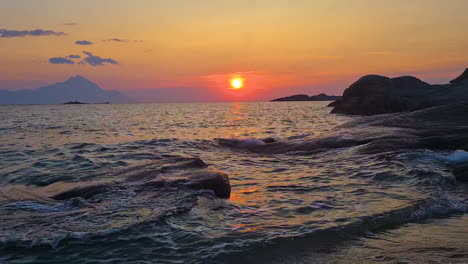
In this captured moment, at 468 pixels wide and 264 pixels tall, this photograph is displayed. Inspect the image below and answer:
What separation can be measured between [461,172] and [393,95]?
40442 mm

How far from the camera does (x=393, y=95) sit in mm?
46062

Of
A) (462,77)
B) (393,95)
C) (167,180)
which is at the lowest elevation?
(167,180)

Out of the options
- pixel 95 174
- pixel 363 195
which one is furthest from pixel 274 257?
pixel 95 174

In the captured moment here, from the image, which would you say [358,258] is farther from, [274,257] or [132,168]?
[132,168]

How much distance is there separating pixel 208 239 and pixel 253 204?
212 cm

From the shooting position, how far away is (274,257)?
4.64 meters

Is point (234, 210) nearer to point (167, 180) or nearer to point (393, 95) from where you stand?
point (167, 180)

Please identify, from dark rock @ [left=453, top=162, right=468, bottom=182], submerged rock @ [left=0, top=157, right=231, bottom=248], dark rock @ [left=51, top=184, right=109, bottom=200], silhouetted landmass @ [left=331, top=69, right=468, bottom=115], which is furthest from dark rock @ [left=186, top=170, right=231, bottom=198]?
silhouetted landmass @ [left=331, top=69, right=468, bottom=115]

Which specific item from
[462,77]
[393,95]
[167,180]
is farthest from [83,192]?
[462,77]

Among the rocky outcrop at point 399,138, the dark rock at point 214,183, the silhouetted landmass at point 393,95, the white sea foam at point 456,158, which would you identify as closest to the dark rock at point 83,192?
the dark rock at point 214,183

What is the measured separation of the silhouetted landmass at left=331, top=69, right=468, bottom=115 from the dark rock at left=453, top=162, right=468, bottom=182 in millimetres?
36760

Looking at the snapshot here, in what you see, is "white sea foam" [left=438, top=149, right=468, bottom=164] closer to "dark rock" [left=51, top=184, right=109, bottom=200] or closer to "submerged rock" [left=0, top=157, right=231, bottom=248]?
"submerged rock" [left=0, top=157, right=231, bottom=248]

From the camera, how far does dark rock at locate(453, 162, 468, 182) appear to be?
28.7 ft

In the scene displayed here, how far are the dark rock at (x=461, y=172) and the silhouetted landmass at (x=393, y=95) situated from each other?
3676 centimetres
